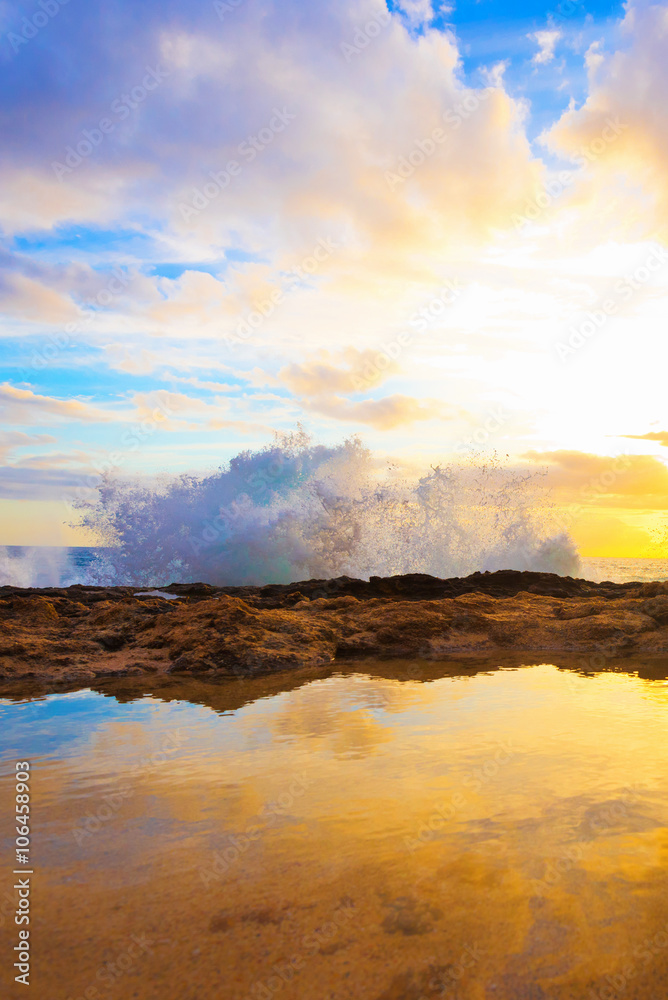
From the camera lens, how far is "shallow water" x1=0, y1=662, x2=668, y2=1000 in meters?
1.81

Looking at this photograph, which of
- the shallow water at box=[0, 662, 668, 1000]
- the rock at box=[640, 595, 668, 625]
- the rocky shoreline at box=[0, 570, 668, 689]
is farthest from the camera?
the rock at box=[640, 595, 668, 625]

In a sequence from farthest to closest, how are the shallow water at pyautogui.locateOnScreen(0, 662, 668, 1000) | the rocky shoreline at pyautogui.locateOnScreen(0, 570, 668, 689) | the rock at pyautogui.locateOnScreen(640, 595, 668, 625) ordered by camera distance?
1. the rock at pyautogui.locateOnScreen(640, 595, 668, 625)
2. the rocky shoreline at pyautogui.locateOnScreen(0, 570, 668, 689)
3. the shallow water at pyautogui.locateOnScreen(0, 662, 668, 1000)

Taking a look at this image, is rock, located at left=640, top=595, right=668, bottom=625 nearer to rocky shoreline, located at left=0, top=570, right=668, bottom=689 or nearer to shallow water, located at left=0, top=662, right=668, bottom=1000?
rocky shoreline, located at left=0, top=570, right=668, bottom=689

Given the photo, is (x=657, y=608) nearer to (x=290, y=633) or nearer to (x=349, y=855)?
(x=290, y=633)

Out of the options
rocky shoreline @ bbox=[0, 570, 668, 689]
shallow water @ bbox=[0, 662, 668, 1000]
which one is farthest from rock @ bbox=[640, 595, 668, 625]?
shallow water @ bbox=[0, 662, 668, 1000]

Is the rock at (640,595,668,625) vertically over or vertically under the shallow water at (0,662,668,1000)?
over

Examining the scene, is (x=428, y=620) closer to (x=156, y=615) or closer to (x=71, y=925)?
(x=156, y=615)

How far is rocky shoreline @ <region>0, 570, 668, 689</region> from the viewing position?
6711 millimetres

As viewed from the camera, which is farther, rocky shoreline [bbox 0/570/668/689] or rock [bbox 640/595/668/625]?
rock [bbox 640/595/668/625]

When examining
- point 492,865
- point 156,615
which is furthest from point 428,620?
point 492,865

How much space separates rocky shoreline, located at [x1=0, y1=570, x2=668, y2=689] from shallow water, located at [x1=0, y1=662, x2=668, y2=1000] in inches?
85.2

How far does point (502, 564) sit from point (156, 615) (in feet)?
43.5

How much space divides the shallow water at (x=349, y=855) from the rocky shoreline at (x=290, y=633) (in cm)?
216

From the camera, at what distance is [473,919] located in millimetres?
2020
